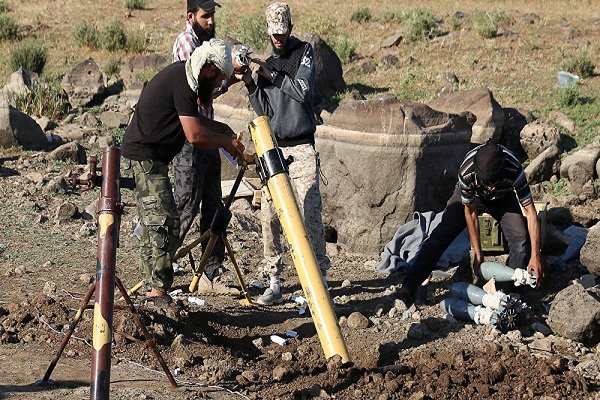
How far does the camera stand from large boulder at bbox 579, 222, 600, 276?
792 centimetres

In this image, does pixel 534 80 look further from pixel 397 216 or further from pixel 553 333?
pixel 553 333

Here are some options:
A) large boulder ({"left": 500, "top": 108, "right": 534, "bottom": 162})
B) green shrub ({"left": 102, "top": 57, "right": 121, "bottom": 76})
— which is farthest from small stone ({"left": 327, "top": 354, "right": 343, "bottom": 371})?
green shrub ({"left": 102, "top": 57, "right": 121, "bottom": 76})

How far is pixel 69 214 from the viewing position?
9.41 m

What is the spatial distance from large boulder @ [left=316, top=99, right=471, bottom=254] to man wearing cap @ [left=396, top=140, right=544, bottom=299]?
3.96ft

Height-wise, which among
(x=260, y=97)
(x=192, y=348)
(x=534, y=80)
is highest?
(x=260, y=97)

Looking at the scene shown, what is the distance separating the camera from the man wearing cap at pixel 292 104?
24.0 feet

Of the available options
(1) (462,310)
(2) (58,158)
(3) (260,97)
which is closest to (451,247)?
(1) (462,310)

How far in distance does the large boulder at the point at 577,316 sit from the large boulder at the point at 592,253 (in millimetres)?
664

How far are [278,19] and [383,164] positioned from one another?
223cm

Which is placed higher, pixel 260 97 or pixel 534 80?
pixel 260 97

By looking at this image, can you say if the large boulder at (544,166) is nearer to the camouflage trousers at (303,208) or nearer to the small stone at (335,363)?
the camouflage trousers at (303,208)

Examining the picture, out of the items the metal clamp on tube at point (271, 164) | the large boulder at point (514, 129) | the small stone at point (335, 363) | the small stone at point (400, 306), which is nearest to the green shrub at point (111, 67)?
the large boulder at point (514, 129)

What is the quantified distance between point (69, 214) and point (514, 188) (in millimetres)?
3815

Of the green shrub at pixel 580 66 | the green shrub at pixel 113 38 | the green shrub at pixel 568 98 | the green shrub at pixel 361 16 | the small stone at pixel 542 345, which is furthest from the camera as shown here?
the green shrub at pixel 361 16
